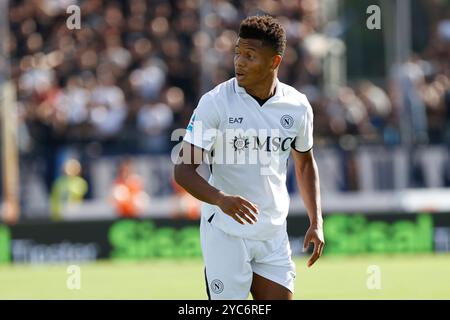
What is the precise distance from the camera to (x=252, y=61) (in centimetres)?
682

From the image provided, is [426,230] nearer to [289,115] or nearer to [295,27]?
[295,27]

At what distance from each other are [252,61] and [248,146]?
53cm

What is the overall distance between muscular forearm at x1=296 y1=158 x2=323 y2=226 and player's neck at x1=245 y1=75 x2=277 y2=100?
1.92 ft

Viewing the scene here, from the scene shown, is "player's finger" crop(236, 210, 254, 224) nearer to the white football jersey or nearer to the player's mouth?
the white football jersey

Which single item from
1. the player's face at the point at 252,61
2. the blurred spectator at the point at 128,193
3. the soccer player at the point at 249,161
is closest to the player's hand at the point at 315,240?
the soccer player at the point at 249,161

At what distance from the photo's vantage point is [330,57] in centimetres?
2064

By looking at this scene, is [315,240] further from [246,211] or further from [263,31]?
[263,31]

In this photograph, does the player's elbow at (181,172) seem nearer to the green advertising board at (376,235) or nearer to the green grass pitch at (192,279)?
the green grass pitch at (192,279)

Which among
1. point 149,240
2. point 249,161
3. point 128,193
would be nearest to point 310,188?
point 249,161

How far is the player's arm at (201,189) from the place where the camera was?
6.44 metres

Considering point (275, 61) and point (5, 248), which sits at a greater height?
point (275, 61)
